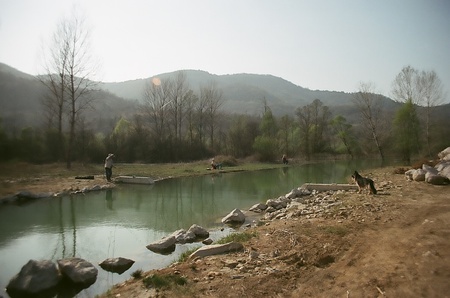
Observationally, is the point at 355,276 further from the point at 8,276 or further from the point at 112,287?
the point at 8,276

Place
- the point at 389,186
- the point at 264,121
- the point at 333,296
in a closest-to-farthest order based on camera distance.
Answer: the point at 333,296, the point at 389,186, the point at 264,121

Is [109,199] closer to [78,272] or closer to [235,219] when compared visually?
[235,219]

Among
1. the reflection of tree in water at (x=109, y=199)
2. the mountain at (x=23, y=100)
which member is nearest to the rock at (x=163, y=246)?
the reflection of tree in water at (x=109, y=199)

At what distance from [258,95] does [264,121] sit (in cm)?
14713

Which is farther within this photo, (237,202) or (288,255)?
(237,202)

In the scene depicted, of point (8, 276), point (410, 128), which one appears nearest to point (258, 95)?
point (410, 128)

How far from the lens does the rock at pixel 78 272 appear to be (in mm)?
6430

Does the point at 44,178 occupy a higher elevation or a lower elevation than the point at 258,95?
lower

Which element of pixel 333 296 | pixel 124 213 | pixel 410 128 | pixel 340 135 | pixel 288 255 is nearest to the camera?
pixel 333 296

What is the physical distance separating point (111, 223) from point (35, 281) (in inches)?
224

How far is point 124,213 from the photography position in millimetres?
13352

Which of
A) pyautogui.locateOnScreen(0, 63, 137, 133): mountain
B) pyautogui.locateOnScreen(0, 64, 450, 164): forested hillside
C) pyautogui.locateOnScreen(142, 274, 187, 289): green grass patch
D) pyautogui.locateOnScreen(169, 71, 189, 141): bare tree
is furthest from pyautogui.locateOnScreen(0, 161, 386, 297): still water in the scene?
pyautogui.locateOnScreen(0, 63, 137, 133): mountain

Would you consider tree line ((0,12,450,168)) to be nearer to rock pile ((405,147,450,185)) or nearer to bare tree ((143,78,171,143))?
bare tree ((143,78,171,143))

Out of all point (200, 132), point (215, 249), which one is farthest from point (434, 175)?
point (200, 132)
